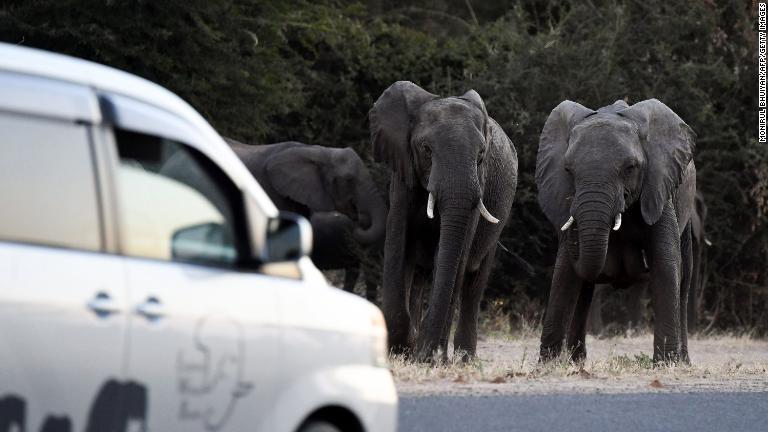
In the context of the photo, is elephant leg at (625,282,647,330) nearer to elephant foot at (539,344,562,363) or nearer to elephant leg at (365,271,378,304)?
elephant leg at (365,271,378,304)

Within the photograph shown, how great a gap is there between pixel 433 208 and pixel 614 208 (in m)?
1.53

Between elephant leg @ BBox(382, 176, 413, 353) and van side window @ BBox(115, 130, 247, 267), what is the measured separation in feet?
27.6

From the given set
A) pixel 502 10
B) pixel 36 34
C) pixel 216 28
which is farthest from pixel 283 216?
pixel 502 10

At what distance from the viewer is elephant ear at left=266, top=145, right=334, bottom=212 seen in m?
21.8

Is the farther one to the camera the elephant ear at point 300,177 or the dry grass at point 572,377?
the elephant ear at point 300,177

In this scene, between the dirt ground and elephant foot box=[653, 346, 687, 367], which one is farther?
elephant foot box=[653, 346, 687, 367]

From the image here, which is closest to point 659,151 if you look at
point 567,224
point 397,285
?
point 567,224

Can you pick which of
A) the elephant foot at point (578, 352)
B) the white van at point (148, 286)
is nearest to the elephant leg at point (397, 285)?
the elephant foot at point (578, 352)

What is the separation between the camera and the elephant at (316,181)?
71.4ft

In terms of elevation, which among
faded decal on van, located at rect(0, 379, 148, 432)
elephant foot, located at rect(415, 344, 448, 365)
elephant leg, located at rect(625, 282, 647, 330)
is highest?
elephant leg, located at rect(625, 282, 647, 330)

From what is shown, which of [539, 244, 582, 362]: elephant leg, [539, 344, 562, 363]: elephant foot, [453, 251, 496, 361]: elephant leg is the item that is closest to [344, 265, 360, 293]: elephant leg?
[453, 251, 496, 361]: elephant leg

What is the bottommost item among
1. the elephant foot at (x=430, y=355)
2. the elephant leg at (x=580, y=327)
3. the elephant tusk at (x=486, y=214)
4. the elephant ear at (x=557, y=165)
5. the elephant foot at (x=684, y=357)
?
the elephant foot at (x=430, y=355)

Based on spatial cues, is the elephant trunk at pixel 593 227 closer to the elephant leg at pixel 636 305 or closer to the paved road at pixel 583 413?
the paved road at pixel 583 413

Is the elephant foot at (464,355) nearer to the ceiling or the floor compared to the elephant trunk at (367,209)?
nearer to the floor
